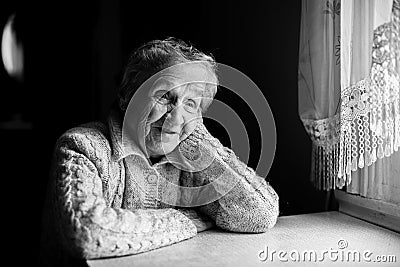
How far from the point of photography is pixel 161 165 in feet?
4.61

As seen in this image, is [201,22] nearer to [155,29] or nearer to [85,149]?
[155,29]

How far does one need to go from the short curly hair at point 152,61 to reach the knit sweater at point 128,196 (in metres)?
0.09

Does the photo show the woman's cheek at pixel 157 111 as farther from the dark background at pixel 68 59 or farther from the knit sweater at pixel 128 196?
the dark background at pixel 68 59

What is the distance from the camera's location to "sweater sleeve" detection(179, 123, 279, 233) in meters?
1.34

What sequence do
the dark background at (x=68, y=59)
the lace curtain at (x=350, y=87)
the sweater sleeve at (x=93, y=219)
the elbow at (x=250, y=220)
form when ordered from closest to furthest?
1. the sweater sleeve at (x=93, y=219)
2. the lace curtain at (x=350, y=87)
3. the elbow at (x=250, y=220)
4. the dark background at (x=68, y=59)

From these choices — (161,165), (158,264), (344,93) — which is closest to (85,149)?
(161,165)

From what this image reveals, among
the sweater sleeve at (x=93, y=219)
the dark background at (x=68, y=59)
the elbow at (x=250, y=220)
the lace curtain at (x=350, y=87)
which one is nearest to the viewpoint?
the sweater sleeve at (x=93, y=219)

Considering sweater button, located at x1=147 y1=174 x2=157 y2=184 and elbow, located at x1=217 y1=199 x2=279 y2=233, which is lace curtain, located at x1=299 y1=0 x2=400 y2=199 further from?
sweater button, located at x1=147 y1=174 x2=157 y2=184

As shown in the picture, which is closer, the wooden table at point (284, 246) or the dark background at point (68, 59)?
the wooden table at point (284, 246)

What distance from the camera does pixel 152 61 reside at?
1.35 m

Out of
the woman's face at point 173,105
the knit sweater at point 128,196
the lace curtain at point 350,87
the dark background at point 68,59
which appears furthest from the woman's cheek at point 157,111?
the dark background at point 68,59

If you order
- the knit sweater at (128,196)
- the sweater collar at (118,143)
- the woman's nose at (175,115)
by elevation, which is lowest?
the knit sweater at (128,196)

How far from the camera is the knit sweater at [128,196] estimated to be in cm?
107

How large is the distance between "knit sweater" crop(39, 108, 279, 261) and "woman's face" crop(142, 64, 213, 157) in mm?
56
